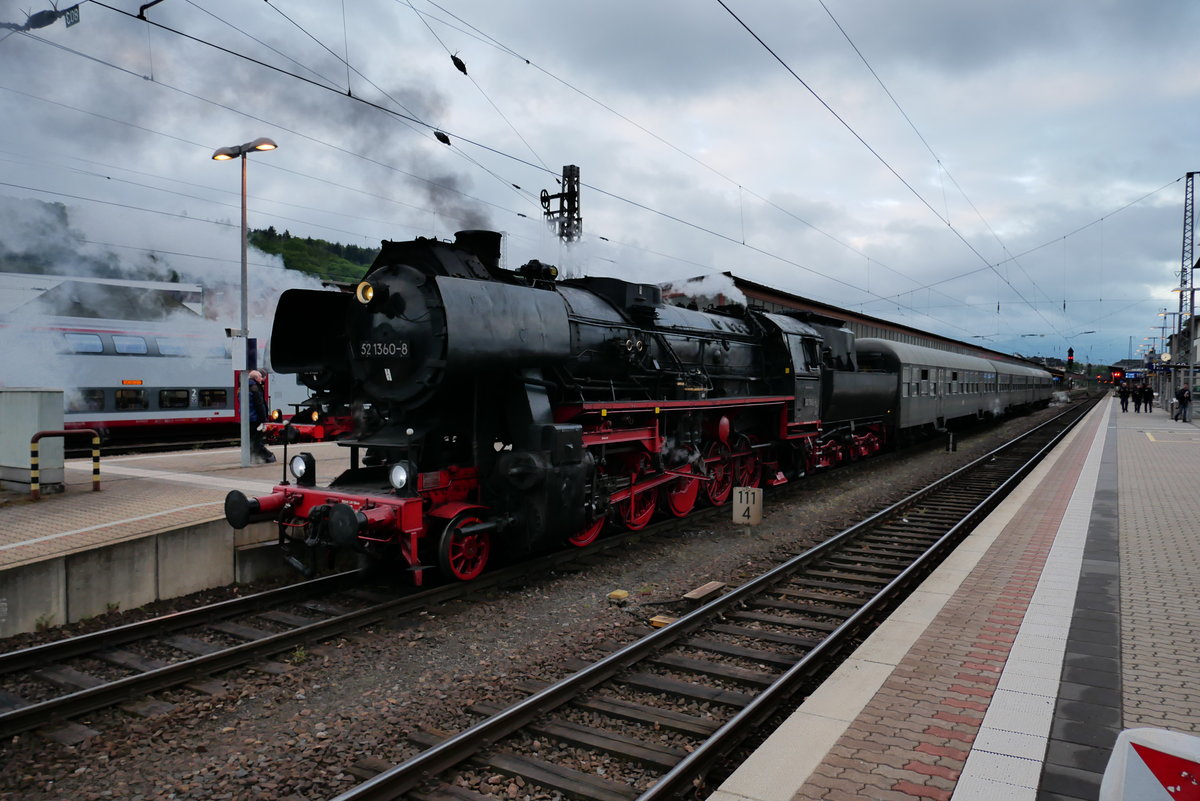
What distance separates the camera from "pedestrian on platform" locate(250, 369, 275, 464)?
12438mm

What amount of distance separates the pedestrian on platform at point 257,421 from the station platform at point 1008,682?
10.7 metres

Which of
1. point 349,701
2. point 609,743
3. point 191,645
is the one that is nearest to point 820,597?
point 609,743

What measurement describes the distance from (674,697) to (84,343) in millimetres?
17202

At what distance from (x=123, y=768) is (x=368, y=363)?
3.91m

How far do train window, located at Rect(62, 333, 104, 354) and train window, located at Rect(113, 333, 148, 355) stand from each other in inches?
13.5

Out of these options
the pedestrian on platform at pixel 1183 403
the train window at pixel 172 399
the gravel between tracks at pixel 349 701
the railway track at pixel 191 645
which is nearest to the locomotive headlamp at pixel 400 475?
the railway track at pixel 191 645

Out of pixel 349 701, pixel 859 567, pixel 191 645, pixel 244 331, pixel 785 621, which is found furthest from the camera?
pixel 244 331

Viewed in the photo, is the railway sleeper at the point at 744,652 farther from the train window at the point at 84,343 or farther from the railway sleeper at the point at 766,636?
the train window at the point at 84,343

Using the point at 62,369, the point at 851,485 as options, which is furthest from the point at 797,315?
the point at 62,369

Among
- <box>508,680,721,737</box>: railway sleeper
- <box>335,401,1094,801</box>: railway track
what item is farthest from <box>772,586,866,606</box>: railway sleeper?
<box>508,680,721,737</box>: railway sleeper

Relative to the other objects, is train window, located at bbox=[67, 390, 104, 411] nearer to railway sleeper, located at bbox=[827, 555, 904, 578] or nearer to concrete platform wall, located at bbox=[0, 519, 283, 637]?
concrete platform wall, located at bbox=[0, 519, 283, 637]

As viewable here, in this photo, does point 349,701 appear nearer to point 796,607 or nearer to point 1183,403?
point 796,607

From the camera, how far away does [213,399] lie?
62.8 ft

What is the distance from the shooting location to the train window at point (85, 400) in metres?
16.1
